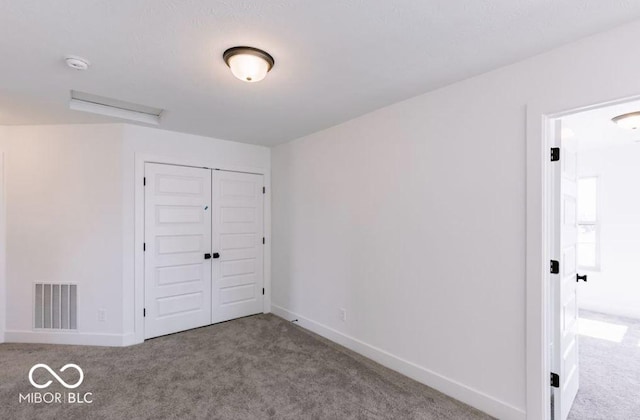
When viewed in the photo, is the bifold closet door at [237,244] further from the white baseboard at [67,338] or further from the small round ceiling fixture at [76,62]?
the small round ceiling fixture at [76,62]

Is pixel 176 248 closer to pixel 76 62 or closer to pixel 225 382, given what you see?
pixel 225 382

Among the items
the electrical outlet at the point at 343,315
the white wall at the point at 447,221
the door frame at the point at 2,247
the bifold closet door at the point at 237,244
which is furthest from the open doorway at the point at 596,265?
the door frame at the point at 2,247

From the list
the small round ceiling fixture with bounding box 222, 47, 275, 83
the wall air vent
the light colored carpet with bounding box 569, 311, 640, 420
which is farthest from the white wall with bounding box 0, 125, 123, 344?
the light colored carpet with bounding box 569, 311, 640, 420

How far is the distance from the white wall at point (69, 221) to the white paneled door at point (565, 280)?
3861mm

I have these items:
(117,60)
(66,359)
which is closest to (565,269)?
(117,60)

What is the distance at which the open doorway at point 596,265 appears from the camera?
198cm

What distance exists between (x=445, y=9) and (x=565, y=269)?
1.85 metres

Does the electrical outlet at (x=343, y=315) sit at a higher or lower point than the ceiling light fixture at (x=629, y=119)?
lower

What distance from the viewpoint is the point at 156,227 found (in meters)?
3.54

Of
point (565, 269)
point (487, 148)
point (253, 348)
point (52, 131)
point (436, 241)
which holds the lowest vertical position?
point (253, 348)

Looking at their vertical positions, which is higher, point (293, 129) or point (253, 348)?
point (293, 129)

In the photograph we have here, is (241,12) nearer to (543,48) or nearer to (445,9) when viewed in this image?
(445,9)

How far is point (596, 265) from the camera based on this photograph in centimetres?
454

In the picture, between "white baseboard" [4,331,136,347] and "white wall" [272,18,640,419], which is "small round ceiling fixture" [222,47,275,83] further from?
"white baseboard" [4,331,136,347]
